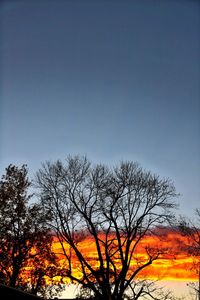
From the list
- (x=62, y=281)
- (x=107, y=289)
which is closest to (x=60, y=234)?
(x=62, y=281)

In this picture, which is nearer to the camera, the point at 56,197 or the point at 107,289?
the point at 107,289

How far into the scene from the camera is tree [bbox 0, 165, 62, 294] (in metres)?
31.3

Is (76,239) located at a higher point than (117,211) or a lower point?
lower

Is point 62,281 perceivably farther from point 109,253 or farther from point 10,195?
point 10,195

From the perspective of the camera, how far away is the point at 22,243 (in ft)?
105

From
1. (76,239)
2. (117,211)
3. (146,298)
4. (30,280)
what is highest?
(117,211)

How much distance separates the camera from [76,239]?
3073cm

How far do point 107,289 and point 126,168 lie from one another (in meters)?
9.70

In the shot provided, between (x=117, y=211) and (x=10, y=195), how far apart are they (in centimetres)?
913

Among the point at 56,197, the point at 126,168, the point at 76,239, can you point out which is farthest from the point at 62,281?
the point at 126,168

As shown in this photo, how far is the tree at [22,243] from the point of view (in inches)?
1231

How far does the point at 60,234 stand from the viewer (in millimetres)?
30984

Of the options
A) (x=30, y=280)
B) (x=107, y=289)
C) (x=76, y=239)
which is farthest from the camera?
(x=30, y=280)

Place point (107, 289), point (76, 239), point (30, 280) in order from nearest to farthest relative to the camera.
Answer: point (107, 289), point (76, 239), point (30, 280)
